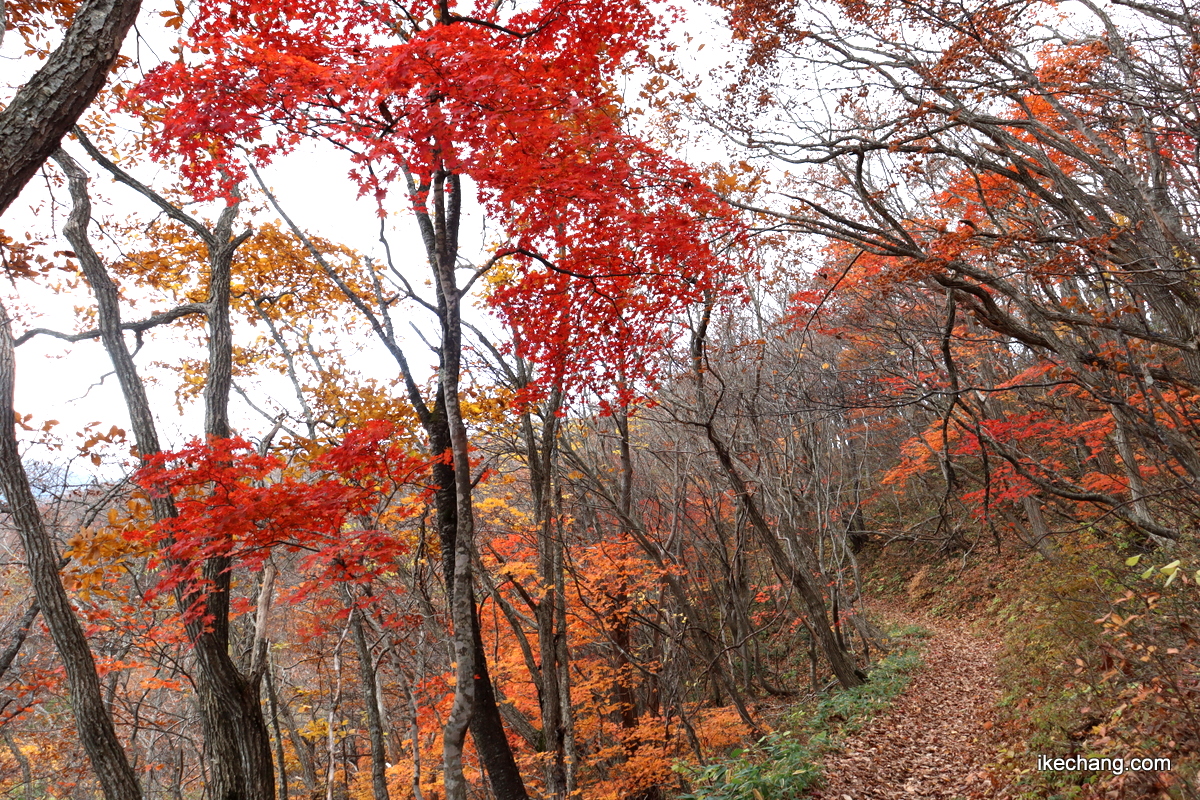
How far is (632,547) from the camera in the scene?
12055 millimetres

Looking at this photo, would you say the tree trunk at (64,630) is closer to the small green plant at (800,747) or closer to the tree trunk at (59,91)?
the tree trunk at (59,91)

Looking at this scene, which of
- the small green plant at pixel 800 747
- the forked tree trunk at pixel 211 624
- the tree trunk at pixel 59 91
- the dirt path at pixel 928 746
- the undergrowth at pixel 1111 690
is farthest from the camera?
the dirt path at pixel 928 746

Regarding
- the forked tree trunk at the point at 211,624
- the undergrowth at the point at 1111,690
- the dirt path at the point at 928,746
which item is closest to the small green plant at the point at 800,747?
the dirt path at the point at 928,746

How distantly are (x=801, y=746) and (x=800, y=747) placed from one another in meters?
0.39

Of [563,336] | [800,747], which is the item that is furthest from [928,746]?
[563,336]

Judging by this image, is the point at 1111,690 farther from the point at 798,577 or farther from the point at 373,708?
the point at 373,708

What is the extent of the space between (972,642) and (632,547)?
7911 millimetres

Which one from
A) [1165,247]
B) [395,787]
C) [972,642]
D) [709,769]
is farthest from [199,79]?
[972,642]

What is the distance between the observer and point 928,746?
7.60 metres

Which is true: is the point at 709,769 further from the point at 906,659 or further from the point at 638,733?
the point at 906,659

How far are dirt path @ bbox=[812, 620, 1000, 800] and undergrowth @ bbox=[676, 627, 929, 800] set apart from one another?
207 mm

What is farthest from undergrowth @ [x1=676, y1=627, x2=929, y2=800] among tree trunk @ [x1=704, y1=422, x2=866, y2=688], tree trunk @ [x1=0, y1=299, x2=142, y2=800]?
tree trunk @ [x1=0, y1=299, x2=142, y2=800]

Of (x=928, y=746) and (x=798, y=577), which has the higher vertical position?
(x=798, y=577)

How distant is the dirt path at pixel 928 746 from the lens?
20.4 feet
